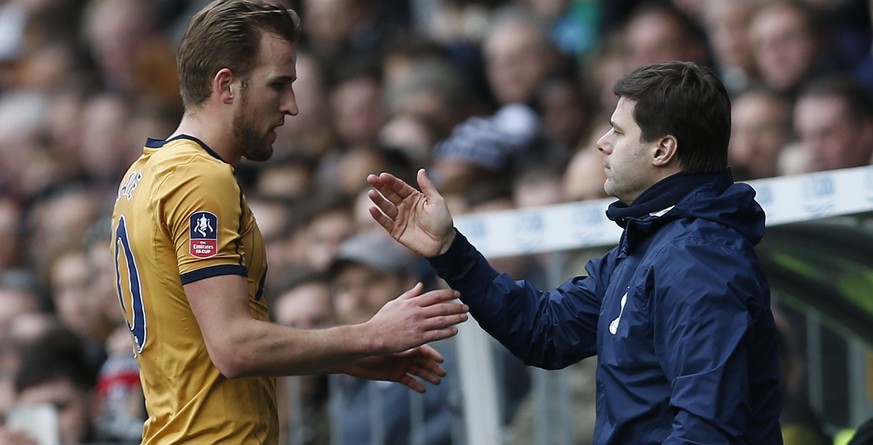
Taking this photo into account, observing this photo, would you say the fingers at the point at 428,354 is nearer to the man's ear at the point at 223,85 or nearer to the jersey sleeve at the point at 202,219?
the jersey sleeve at the point at 202,219

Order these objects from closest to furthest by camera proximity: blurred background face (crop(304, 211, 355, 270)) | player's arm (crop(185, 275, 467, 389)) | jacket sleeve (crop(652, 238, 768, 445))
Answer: jacket sleeve (crop(652, 238, 768, 445)) < player's arm (crop(185, 275, 467, 389)) < blurred background face (crop(304, 211, 355, 270))

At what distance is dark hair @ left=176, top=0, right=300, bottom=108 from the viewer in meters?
3.24

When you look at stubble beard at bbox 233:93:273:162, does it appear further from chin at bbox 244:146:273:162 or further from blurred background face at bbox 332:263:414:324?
blurred background face at bbox 332:263:414:324

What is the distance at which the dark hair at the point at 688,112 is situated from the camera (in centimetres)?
307

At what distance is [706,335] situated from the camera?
110 inches

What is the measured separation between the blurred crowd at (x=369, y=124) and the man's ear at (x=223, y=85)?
4.63ft

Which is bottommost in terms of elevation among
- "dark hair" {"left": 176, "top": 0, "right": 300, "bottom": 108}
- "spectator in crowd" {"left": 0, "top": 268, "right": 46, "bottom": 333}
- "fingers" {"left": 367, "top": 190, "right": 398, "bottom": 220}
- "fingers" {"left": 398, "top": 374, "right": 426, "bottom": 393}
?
"spectator in crowd" {"left": 0, "top": 268, "right": 46, "bottom": 333}

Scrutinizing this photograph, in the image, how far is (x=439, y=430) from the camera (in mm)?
5164

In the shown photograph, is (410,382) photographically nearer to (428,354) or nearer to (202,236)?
(428,354)

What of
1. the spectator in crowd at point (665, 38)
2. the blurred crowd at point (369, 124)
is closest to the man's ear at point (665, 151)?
the blurred crowd at point (369, 124)

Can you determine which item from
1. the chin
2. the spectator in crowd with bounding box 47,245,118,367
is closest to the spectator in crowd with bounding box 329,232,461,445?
the chin

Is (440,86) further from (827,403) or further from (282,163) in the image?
(827,403)

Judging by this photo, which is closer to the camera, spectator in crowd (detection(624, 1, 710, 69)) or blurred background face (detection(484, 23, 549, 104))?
spectator in crowd (detection(624, 1, 710, 69))

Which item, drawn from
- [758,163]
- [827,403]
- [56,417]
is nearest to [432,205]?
[827,403]
